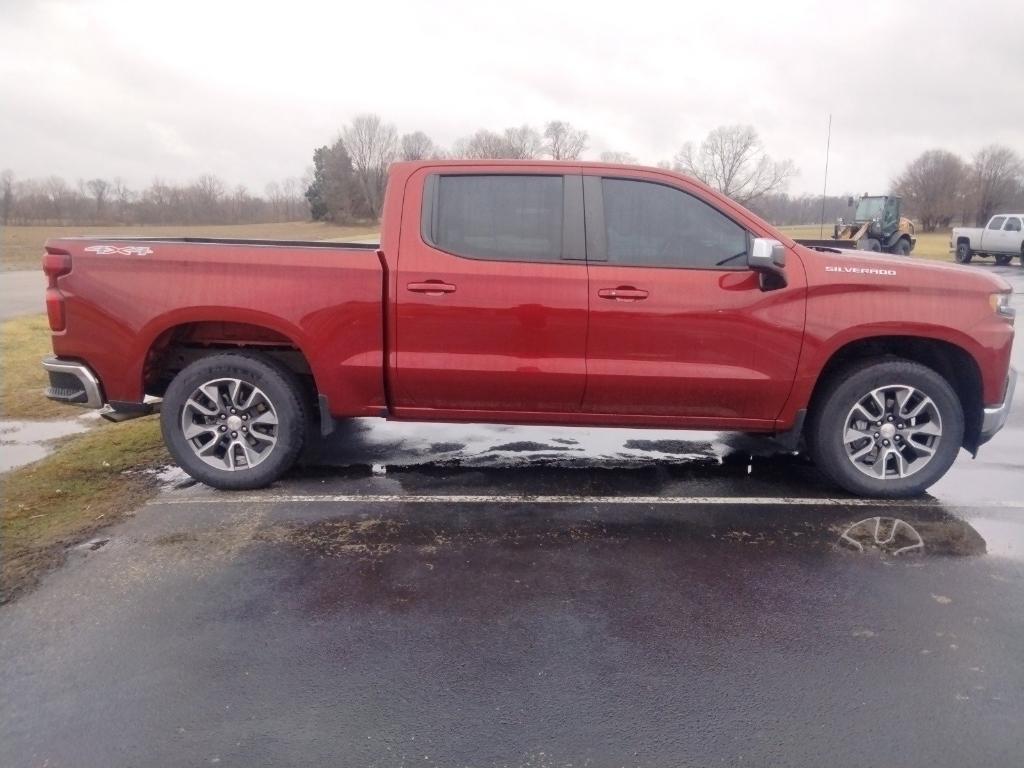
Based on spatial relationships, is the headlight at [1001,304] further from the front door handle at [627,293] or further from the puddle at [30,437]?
the puddle at [30,437]

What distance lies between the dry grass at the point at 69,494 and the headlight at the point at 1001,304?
5371 millimetres

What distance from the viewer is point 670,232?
4.57 m

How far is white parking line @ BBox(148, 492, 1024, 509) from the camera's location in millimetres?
4672

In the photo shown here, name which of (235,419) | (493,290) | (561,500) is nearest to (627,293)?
(493,290)

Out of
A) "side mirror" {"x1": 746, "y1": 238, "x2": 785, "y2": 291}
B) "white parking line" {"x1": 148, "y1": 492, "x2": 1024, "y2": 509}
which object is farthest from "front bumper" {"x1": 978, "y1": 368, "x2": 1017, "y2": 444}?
"side mirror" {"x1": 746, "y1": 238, "x2": 785, "y2": 291}

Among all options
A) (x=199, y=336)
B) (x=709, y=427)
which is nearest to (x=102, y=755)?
(x=199, y=336)

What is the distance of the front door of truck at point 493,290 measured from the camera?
4512 millimetres

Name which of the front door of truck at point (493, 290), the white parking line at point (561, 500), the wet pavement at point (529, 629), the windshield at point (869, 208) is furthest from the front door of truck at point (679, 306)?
the windshield at point (869, 208)

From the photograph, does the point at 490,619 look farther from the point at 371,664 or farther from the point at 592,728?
the point at 592,728

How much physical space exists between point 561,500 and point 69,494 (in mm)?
3143

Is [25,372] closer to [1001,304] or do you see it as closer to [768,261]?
[768,261]

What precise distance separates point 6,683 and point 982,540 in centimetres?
473

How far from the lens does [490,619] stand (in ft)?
10.8

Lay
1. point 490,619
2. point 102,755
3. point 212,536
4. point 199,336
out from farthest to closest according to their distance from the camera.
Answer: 1. point 199,336
2. point 212,536
3. point 490,619
4. point 102,755
